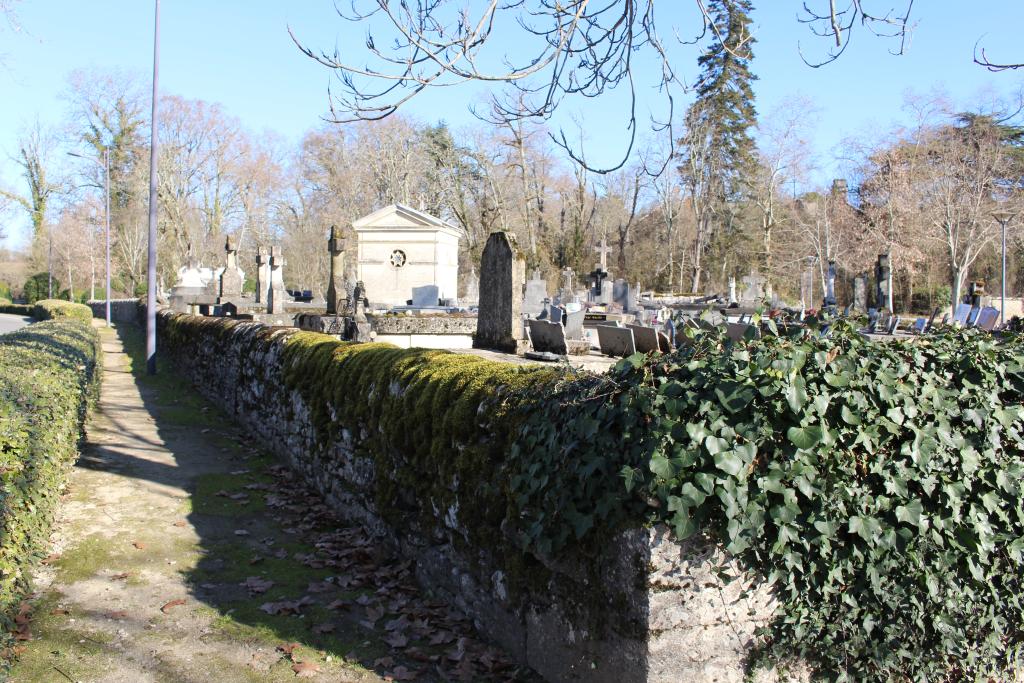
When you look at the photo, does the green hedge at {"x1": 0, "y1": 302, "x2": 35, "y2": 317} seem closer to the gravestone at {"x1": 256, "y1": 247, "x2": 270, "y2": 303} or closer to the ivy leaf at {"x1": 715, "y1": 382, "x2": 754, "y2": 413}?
the gravestone at {"x1": 256, "y1": 247, "x2": 270, "y2": 303}

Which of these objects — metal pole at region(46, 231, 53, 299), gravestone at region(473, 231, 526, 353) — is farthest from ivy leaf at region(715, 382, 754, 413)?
metal pole at region(46, 231, 53, 299)

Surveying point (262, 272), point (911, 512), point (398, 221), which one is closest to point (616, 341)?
point (911, 512)

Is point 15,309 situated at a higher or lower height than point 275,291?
lower

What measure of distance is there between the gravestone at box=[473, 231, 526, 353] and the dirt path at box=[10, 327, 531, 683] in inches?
135

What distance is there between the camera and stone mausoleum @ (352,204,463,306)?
3139 cm

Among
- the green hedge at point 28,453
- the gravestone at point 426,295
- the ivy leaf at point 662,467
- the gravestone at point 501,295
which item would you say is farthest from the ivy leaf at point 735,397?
the gravestone at point 426,295

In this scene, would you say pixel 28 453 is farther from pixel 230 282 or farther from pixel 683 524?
pixel 230 282

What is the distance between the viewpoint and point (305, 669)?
13.6 feet

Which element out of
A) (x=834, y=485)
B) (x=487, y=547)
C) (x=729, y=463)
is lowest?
(x=487, y=547)

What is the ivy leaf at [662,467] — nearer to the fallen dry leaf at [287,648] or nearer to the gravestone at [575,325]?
the fallen dry leaf at [287,648]

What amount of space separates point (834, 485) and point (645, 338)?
23.5 feet

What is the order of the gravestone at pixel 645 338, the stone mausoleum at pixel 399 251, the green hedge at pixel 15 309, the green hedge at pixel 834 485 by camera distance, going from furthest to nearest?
the green hedge at pixel 15 309
the stone mausoleum at pixel 399 251
the gravestone at pixel 645 338
the green hedge at pixel 834 485

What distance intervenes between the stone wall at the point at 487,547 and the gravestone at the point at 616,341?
3972 millimetres

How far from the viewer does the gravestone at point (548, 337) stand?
427 inches
